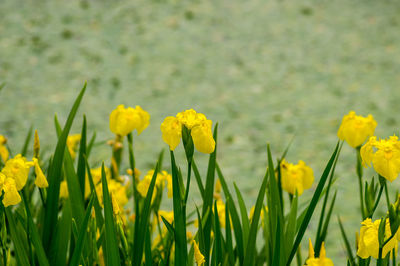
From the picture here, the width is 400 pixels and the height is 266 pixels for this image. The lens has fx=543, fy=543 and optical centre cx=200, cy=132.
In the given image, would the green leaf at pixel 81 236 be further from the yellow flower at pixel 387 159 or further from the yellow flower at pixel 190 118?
the yellow flower at pixel 387 159

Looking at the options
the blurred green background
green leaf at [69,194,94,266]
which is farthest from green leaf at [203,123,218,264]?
the blurred green background

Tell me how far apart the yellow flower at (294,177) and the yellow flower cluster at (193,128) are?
0.84 ft

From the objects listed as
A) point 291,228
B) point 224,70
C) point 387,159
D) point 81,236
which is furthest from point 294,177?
point 224,70

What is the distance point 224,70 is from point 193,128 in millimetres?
2388

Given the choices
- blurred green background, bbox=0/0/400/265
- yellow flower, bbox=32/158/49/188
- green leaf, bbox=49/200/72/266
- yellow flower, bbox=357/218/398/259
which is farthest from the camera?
blurred green background, bbox=0/0/400/265

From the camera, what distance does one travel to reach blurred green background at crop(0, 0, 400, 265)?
2.38m

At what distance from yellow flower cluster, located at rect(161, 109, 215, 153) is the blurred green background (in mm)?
1212

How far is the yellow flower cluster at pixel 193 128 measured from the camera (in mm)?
614

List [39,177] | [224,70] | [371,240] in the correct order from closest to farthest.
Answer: [371,240] < [39,177] < [224,70]

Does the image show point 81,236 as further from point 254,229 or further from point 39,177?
point 254,229

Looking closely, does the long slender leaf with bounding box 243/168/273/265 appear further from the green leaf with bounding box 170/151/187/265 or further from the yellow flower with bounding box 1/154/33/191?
the yellow flower with bounding box 1/154/33/191

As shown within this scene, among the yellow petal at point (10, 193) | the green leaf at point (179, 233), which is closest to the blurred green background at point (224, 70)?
the green leaf at point (179, 233)

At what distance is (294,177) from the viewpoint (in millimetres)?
851

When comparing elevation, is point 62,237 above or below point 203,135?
below
